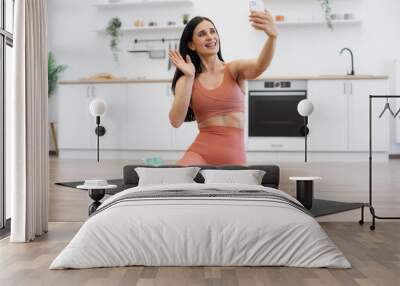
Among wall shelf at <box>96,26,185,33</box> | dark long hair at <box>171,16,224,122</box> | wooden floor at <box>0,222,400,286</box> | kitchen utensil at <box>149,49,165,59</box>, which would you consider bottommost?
wooden floor at <box>0,222,400,286</box>

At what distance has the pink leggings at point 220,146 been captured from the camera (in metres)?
5.67

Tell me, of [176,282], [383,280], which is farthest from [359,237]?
[176,282]

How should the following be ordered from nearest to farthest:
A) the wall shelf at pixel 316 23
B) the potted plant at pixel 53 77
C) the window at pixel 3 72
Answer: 1. the window at pixel 3 72
2. the wall shelf at pixel 316 23
3. the potted plant at pixel 53 77

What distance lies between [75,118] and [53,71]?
3.42 feet

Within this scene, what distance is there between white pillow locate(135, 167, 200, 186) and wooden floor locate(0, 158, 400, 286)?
2.10 ft

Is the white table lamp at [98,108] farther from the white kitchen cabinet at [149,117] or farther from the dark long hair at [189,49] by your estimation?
the dark long hair at [189,49]

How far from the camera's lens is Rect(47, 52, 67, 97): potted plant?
336 inches

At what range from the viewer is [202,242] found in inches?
124

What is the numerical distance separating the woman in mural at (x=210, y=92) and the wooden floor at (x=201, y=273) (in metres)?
2.30

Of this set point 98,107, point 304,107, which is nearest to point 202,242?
point 304,107

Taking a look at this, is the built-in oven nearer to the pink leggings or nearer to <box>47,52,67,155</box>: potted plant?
the pink leggings

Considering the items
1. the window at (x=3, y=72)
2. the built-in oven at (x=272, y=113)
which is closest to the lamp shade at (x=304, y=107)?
the built-in oven at (x=272, y=113)

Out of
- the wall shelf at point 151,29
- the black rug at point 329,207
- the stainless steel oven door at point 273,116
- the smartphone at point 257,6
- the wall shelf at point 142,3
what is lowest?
the black rug at point 329,207

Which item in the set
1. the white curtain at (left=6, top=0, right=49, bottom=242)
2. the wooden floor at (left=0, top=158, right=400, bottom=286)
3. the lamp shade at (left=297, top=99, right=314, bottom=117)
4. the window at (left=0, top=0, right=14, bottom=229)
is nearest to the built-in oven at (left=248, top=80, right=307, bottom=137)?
the lamp shade at (left=297, top=99, right=314, bottom=117)
